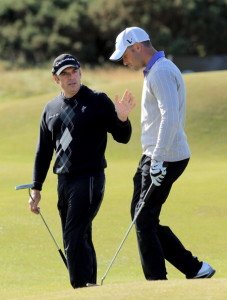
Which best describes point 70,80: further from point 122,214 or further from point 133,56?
point 122,214

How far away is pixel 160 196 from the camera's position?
27.5 feet

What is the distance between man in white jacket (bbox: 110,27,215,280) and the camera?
8.05 meters

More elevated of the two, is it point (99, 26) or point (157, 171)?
point (157, 171)

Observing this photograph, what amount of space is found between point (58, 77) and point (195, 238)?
4.64 m

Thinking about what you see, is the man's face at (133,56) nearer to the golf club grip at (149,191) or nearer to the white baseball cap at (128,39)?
the white baseball cap at (128,39)

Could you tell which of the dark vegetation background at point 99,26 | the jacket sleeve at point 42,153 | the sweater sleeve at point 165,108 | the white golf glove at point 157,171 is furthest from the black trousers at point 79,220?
the dark vegetation background at point 99,26

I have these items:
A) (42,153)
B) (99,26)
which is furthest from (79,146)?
(99,26)

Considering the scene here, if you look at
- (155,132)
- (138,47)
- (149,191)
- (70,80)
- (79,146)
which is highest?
(138,47)

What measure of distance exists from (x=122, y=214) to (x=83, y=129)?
604cm

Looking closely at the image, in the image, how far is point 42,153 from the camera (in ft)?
28.7

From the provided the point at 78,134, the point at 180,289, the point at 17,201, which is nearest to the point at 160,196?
the point at 78,134

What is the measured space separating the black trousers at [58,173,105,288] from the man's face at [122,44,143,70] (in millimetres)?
988

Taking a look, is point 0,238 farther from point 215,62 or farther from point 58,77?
point 215,62

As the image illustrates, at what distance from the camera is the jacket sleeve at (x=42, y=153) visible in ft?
28.3
